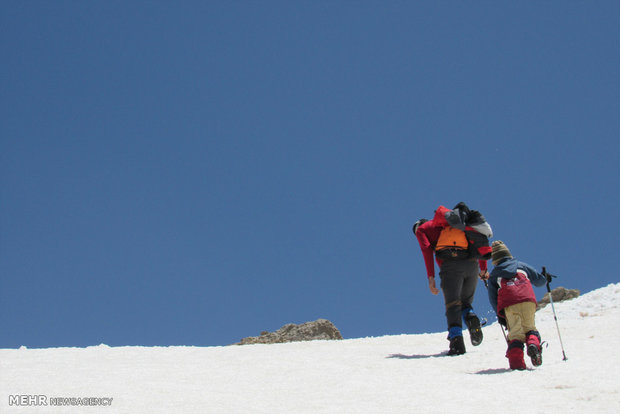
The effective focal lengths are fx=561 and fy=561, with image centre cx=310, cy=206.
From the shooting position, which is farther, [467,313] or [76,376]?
[467,313]

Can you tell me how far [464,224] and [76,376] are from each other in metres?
5.57

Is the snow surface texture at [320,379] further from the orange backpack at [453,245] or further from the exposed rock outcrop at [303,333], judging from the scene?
the exposed rock outcrop at [303,333]

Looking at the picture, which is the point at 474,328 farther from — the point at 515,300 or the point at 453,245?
the point at 515,300

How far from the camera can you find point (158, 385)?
5.48 metres

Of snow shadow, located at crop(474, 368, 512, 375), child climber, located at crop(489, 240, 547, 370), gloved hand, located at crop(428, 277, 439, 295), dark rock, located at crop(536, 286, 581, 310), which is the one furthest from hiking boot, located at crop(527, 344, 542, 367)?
dark rock, located at crop(536, 286, 581, 310)

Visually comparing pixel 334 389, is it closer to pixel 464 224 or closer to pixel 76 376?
pixel 76 376

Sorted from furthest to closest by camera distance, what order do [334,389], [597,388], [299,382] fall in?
[299,382] → [334,389] → [597,388]

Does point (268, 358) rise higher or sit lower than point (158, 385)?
higher

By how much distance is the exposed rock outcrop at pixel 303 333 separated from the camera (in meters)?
14.9

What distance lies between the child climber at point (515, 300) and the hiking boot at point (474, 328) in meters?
1.04

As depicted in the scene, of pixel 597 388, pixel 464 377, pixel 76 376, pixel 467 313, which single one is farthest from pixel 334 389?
pixel 467 313

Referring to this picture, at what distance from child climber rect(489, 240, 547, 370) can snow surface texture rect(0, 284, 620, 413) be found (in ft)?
0.74

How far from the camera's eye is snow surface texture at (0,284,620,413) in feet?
14.8

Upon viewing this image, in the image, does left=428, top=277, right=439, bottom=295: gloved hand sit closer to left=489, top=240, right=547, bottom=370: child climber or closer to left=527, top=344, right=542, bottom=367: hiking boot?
left=489, top=240, right=547, bottom=370: child climber
